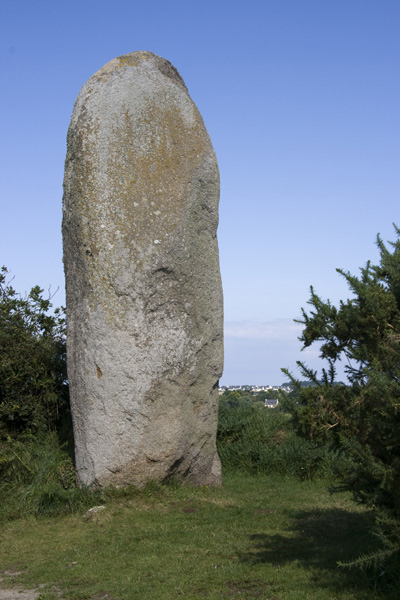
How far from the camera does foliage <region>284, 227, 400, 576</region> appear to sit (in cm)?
518

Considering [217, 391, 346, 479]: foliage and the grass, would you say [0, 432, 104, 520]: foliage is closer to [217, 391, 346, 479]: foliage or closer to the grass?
the grass

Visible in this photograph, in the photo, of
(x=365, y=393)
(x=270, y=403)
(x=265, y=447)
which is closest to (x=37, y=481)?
(x=265, y=447)

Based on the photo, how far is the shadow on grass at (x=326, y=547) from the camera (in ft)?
18.6

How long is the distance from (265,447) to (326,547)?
4582mm

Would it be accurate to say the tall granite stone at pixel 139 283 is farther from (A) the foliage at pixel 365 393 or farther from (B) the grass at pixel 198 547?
(A) the foliage at pixel 365 393

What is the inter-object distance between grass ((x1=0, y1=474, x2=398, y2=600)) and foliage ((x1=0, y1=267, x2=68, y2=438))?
235 cm

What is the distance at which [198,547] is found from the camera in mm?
7160

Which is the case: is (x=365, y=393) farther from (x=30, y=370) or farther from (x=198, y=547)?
(x=30, y=370)

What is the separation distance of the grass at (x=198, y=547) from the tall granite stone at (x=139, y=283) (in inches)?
27.4

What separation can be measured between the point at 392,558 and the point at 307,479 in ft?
17.3

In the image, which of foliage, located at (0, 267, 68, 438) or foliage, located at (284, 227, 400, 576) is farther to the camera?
foliage, located at (0, 267, 68, 438)

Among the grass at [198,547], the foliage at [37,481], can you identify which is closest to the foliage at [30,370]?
the foliage at [37,481]

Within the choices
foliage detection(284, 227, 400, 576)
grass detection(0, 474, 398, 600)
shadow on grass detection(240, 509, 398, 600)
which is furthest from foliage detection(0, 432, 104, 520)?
foliage detection(284, 227, 400, 576)

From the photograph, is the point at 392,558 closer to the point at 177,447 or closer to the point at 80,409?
the point at 177,447
